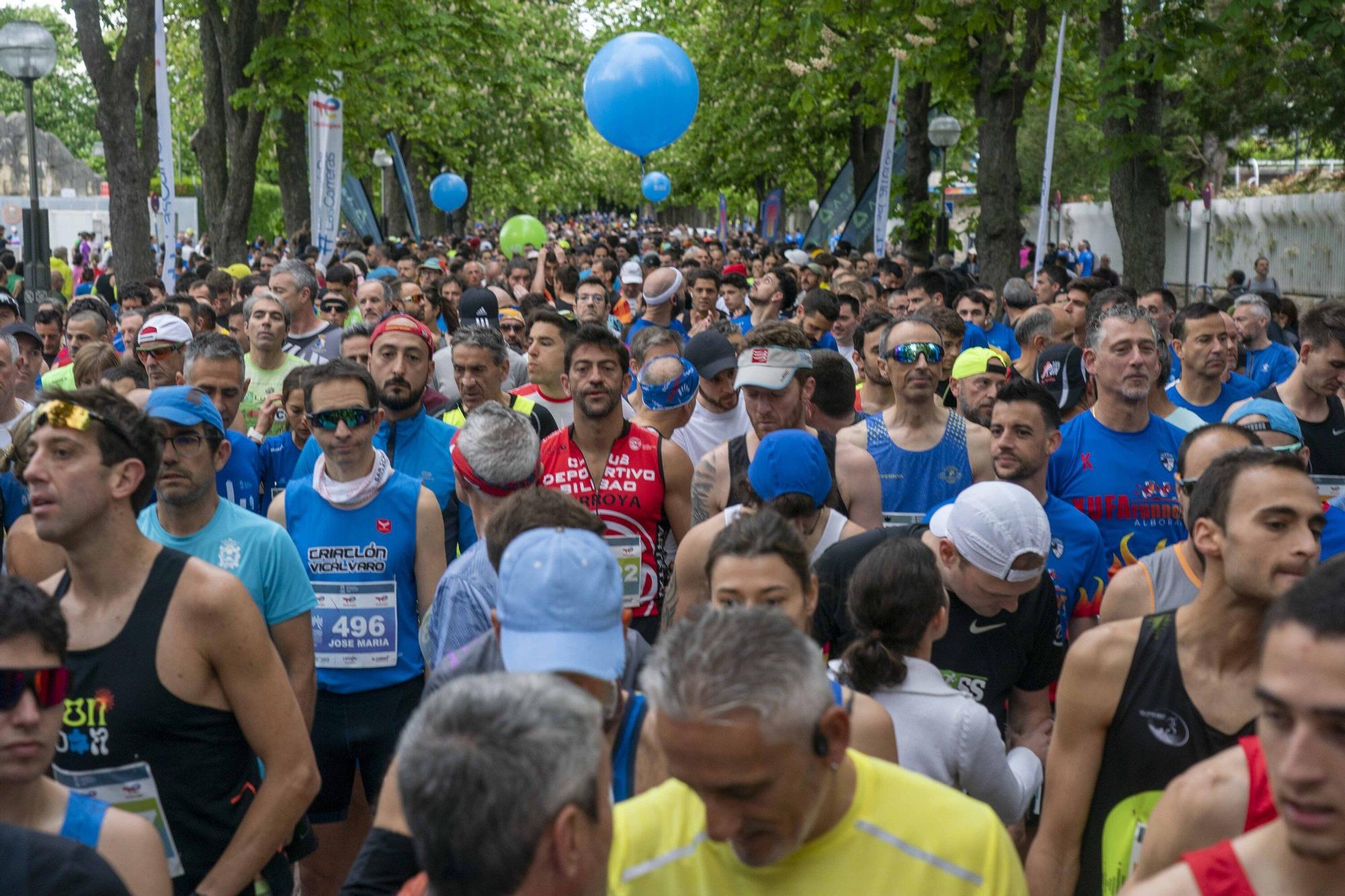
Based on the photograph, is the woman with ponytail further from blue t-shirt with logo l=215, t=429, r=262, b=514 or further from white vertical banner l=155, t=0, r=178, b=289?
white vertical banner l=155, t=0, r=178, b=289

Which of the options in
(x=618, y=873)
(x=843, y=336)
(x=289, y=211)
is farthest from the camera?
(x=289, y=211)

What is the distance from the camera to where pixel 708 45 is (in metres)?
29.9

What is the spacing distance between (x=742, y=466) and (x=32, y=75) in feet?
42.5

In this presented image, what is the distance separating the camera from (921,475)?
645 centimetres

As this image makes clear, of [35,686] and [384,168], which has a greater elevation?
[384,168]

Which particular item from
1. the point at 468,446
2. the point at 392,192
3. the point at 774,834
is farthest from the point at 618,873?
the point at 392,192

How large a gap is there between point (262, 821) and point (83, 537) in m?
0.83

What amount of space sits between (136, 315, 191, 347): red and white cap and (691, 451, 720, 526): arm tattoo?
3.42 meters

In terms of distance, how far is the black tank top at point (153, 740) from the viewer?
12.0 ft

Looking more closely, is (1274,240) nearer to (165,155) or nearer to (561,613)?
(165,155)

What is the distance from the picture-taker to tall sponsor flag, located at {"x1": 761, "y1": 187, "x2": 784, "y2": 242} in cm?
4062

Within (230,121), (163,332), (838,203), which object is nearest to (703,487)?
(163,332)

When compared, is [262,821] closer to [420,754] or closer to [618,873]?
[618,873]

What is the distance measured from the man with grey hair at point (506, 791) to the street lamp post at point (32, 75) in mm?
14988
